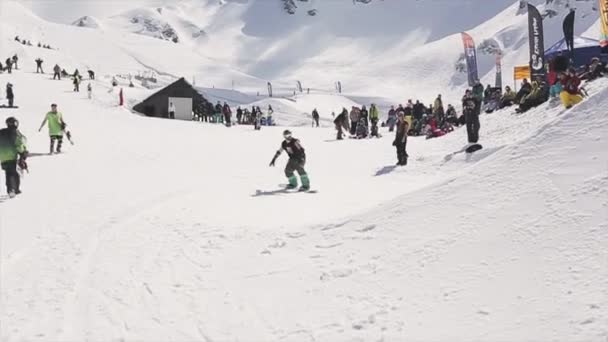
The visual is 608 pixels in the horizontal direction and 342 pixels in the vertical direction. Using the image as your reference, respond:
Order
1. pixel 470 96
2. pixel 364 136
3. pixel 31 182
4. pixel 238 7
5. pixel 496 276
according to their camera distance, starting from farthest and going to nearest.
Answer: pixel 238 7 < pixel 364 136 < pixel 470 96 < pixel 31 182 < pixel 496 276

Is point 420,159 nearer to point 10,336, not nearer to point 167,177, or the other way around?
point 167,177

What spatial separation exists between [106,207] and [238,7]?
567ft

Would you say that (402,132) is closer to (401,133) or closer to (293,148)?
(401,133)

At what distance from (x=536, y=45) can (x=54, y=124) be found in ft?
49.8

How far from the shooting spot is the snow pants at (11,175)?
12336mm

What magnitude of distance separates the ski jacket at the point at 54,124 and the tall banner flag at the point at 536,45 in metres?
14.3

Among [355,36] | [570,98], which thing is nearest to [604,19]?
[570,98]

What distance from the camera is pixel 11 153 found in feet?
40.4

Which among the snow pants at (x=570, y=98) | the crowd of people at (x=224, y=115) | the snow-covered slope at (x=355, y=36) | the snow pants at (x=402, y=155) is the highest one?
the snow-covered slope at (x=355, y=36)

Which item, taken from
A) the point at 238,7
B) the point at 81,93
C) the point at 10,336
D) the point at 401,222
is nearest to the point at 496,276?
the point at 401,222

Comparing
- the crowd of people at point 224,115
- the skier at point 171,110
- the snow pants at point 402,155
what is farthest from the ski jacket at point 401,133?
the skier at point 171,110

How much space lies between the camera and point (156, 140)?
73.0ft

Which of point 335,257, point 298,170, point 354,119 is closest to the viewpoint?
point 335,257

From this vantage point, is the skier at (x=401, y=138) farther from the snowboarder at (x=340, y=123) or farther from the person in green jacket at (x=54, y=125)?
the person in green jacket at (x=54, y=125)
